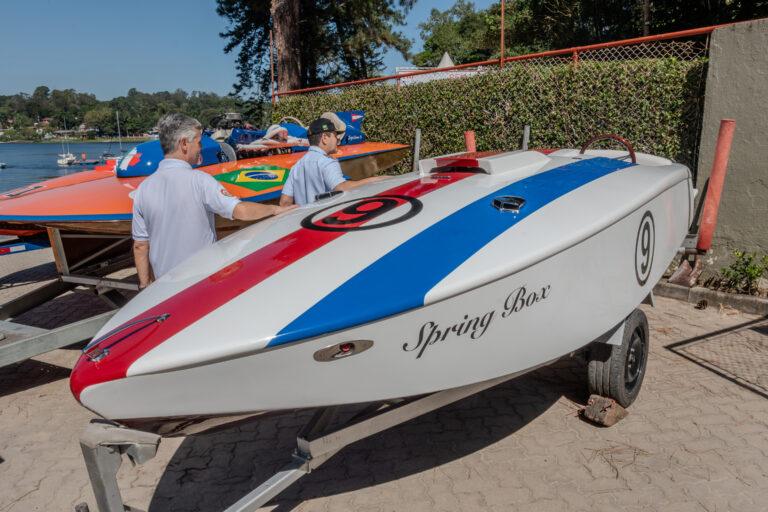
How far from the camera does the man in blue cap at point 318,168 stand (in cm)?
383

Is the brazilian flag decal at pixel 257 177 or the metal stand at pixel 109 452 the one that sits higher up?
the brazilian flag decal at pixel 257 177

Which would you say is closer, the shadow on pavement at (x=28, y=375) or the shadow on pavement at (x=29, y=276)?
the shadow on pavement at (x=28, y=375)

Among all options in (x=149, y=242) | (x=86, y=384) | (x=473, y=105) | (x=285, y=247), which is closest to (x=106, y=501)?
(x=86, y=384)

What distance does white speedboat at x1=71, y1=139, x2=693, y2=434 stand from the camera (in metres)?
1.91

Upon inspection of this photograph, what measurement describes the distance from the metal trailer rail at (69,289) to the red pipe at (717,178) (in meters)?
4.48

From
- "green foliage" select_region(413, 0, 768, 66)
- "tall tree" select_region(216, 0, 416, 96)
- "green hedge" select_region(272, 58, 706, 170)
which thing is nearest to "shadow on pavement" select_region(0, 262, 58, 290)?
"green hedge" select_region(272, 58, 706, 170)

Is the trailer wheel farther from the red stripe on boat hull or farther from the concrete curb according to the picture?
the concrete curb

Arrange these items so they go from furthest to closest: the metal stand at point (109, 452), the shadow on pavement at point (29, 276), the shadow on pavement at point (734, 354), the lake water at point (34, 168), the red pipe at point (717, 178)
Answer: the lake water at point (34, 168) → the shadow on pavement at point (29, 276) → the red pipe at point (717, 178) → the shadow on pavement at point (734, 354) → the metal stand at point (109, 452)

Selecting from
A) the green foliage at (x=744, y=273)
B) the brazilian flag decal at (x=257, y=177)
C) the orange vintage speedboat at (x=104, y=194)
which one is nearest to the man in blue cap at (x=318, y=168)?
the orange vintage speedboat at (x=104, y=194)

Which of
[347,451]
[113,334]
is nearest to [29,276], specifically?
[347,451]

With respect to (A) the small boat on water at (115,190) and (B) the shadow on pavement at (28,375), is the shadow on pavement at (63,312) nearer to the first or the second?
(B) the shadow on pavement at (28,375)

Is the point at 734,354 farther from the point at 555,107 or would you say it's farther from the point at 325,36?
the point at 325,36

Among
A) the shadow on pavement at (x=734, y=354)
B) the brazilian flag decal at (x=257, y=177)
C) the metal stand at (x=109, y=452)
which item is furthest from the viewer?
the brazilian flag decal at (x=257, y=177)

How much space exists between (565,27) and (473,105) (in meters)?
17.3
